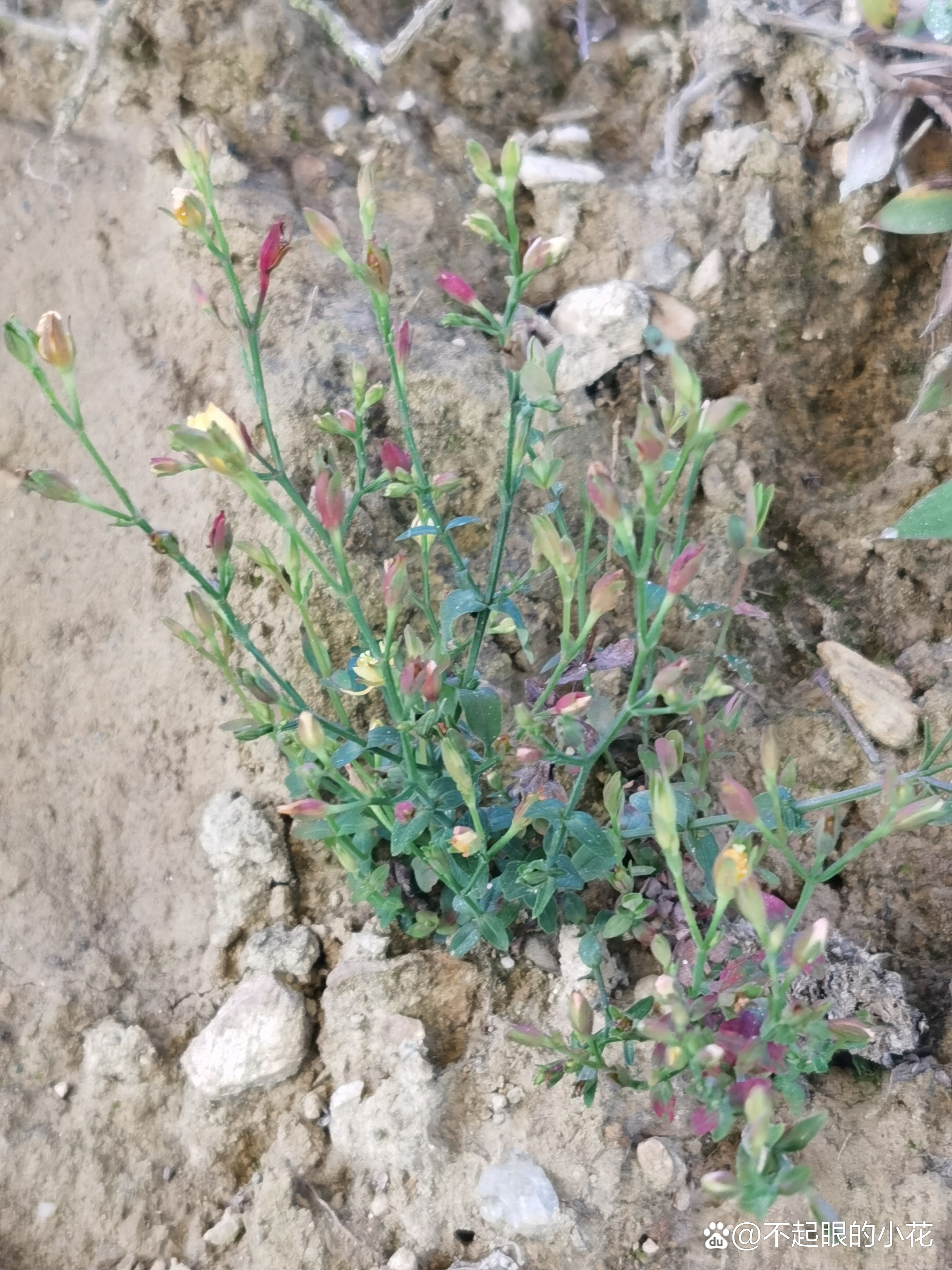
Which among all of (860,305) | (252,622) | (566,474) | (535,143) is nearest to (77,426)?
(252,622)

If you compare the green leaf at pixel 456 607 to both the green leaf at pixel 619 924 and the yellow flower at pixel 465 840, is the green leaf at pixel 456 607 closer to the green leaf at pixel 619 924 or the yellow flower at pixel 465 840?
the yellow flower at pixel 465 840

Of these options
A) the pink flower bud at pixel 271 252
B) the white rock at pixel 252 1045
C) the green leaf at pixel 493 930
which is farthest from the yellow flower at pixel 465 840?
the pink flower bud at pixel 271 252

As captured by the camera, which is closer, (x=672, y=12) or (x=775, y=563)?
(x=775, y=563)

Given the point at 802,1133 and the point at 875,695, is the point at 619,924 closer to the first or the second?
the point at 802,1133

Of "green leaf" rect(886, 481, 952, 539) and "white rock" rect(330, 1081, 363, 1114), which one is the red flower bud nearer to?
"white rock" rect(330, 1081, 363, 1114)

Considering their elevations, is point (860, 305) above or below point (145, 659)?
above

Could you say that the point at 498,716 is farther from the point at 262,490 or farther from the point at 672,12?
the point at 672,12
